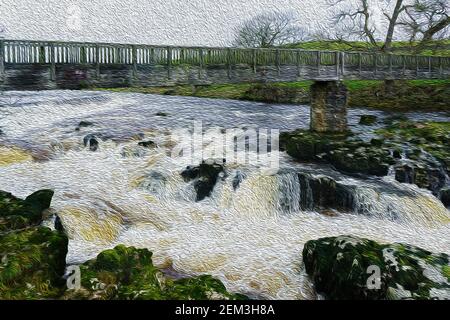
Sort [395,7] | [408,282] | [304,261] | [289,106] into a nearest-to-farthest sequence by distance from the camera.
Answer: [408,282], [304,261], [289,106], [395,7]

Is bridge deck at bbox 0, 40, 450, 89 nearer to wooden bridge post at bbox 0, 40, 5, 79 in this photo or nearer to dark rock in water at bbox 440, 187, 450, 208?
wooden bridge post at bbox 0, 40, 5, 79

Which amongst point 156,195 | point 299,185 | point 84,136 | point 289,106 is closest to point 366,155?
point 299,185

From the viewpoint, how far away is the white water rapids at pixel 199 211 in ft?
33.9

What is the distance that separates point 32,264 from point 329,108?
15.6 metres

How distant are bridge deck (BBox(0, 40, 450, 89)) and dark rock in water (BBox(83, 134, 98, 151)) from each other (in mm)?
3076

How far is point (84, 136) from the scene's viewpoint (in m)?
19.6

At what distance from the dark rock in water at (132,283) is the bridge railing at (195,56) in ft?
27.5

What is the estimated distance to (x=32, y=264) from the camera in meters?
8.12

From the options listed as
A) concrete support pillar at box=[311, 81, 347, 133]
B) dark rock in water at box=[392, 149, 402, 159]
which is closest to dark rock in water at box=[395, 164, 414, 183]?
dark rock in water at box=[392, 149, 402, 159]

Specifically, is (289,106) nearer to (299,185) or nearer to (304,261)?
(299,185)

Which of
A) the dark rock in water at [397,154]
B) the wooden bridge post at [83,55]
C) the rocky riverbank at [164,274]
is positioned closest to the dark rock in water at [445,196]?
the dark rock in water at [397,154]

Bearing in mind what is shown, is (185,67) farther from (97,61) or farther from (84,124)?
(84,124)

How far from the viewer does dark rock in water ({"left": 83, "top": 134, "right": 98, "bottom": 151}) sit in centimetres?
1856
